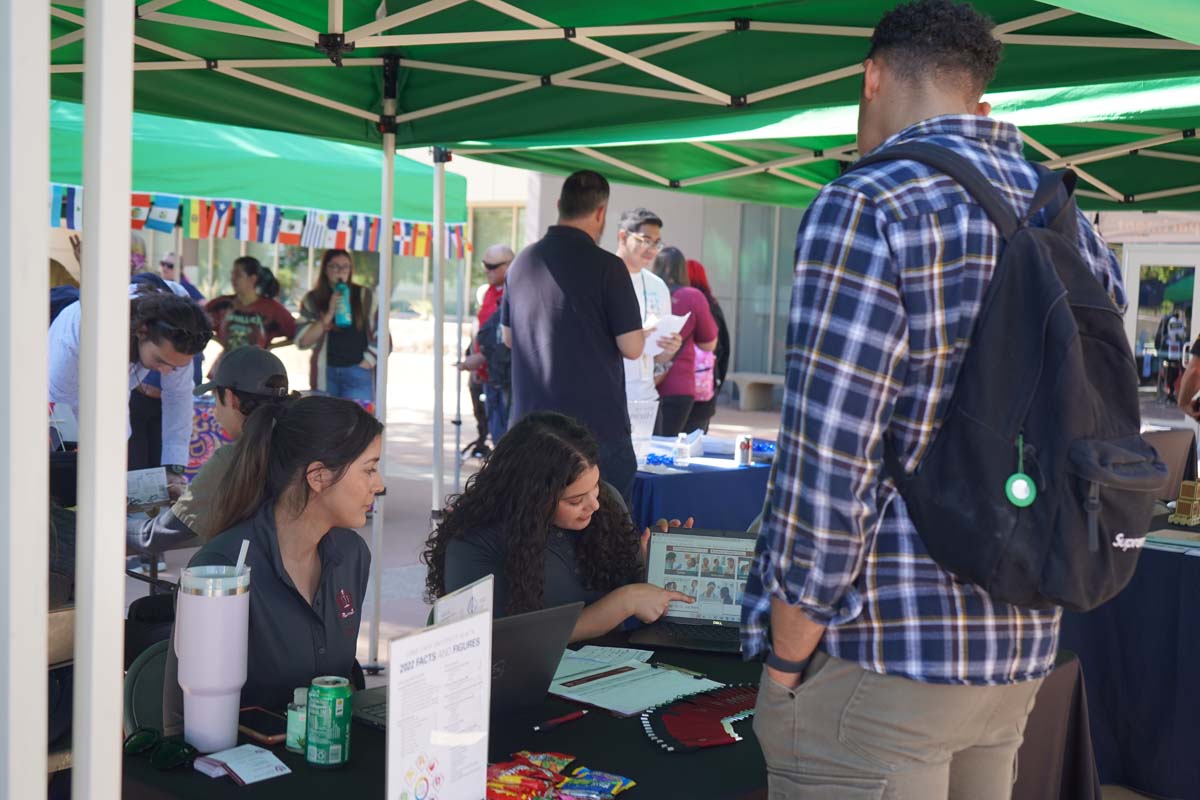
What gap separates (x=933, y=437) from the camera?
144 cm

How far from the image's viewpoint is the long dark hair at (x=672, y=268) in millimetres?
6801

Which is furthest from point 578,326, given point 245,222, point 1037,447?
point 245,222

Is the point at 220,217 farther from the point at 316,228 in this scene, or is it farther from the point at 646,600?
the point at 646,600

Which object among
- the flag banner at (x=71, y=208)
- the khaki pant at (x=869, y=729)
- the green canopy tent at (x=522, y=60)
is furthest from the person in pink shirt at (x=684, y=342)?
the khaki pant at (x=869, y=729)

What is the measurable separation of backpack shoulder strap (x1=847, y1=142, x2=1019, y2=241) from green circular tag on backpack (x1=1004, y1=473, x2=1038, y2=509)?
0.28 m

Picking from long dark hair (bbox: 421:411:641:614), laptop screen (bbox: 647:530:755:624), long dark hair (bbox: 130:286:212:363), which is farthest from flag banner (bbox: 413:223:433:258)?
laptop screen (bbox: 647:530:755:624)

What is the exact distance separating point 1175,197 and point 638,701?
5.80 meters

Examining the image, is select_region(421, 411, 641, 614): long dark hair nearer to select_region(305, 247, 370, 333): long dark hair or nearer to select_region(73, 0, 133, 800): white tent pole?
select_region(73, 0, 133, 800): white tent pole

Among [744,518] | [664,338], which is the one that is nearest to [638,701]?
[744,518]

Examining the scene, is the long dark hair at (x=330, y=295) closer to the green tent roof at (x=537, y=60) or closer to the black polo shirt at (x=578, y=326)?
the green tent roof at (x=537, y=60)

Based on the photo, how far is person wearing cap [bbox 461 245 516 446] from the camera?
25.2 ft

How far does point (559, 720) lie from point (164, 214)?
638 centimetres

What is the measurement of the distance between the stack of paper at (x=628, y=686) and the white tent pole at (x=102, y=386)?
3.65 feet

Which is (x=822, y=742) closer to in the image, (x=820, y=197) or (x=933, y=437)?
(x=933, y=437)
